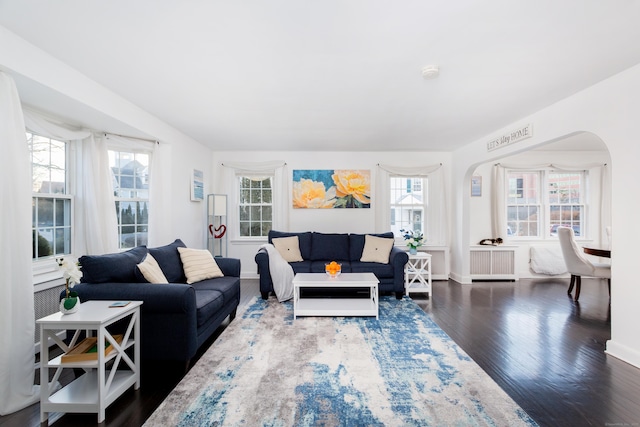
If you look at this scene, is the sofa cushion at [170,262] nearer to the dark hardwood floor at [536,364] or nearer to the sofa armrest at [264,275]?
the dark hardwood floor at [536,364]

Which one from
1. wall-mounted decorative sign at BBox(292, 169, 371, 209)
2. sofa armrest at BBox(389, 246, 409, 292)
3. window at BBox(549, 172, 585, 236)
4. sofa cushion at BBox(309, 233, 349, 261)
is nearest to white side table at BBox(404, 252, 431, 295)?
sofa armrest at BBox(389, 246, 409, 292)

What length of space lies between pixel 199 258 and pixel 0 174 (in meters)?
1.82

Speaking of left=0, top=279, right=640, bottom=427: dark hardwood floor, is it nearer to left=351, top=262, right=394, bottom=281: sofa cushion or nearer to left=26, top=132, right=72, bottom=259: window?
left=351, top=262, right=394, bottom=281: sofa cushion

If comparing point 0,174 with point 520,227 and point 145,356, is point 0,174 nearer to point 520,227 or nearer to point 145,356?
Result: point 145,356

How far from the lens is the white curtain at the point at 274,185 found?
222 inches

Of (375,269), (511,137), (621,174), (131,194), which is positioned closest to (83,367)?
(131,194)

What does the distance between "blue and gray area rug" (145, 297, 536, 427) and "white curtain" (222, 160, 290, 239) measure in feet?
9.14

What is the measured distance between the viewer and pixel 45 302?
107 inches

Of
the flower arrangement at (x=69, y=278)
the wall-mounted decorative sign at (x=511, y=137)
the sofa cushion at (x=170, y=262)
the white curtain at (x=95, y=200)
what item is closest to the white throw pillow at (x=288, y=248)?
the sofa cushion at (x=170, y=262)

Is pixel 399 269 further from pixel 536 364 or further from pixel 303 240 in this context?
pixel 536 364

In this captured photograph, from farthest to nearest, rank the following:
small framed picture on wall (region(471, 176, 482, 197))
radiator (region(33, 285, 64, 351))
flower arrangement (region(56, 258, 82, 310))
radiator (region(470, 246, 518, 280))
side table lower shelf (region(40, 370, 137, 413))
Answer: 1. small framed picture on wall (region(471, 176, 482, 197))
2. radiator (region(470, 246, 518, 280))
3. radiator (region(33, 285, 64, 351))
4. flower arrangement (region(56, 258, 82, 310))
5. side table lower shelf (region(40, 370, 137, 413))

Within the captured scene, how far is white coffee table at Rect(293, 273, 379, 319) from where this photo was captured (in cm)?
344

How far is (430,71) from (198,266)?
10.0ft

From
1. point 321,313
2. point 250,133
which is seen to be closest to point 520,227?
point 321,313
